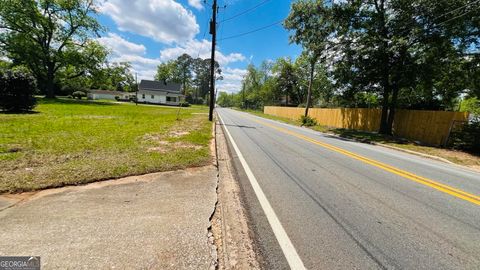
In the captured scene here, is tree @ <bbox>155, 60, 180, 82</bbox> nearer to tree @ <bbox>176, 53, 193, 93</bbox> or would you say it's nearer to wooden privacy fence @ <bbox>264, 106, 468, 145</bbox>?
tree @ <bbox>176, 53, 193, 93</bbox>

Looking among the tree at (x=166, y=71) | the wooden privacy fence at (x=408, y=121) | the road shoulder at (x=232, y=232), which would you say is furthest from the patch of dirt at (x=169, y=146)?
the tree at (x=166, y=71)

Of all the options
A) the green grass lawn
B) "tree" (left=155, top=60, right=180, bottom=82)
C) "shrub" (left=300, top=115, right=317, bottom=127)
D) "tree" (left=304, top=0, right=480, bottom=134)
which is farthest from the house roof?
the green grass lawn

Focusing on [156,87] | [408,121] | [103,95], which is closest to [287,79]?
[156,87]

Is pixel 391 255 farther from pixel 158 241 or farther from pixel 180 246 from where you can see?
pixel 158 241

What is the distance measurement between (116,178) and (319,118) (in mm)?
25656

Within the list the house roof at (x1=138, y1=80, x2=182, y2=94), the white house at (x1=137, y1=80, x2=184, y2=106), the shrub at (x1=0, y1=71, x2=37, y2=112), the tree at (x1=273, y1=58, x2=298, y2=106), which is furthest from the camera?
the house roof at (x1=138, y1=80, x2=182, y2=94)

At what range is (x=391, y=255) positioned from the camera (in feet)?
8.55

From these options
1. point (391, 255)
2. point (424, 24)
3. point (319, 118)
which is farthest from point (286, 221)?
point (319, 118)

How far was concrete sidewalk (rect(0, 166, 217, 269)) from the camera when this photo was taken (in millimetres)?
2230

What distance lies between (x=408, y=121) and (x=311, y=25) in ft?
32.7

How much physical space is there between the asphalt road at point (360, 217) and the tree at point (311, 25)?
14.9 m

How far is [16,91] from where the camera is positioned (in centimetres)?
1548

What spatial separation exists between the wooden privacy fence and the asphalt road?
28.0ft

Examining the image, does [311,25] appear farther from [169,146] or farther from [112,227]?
[112,227]
